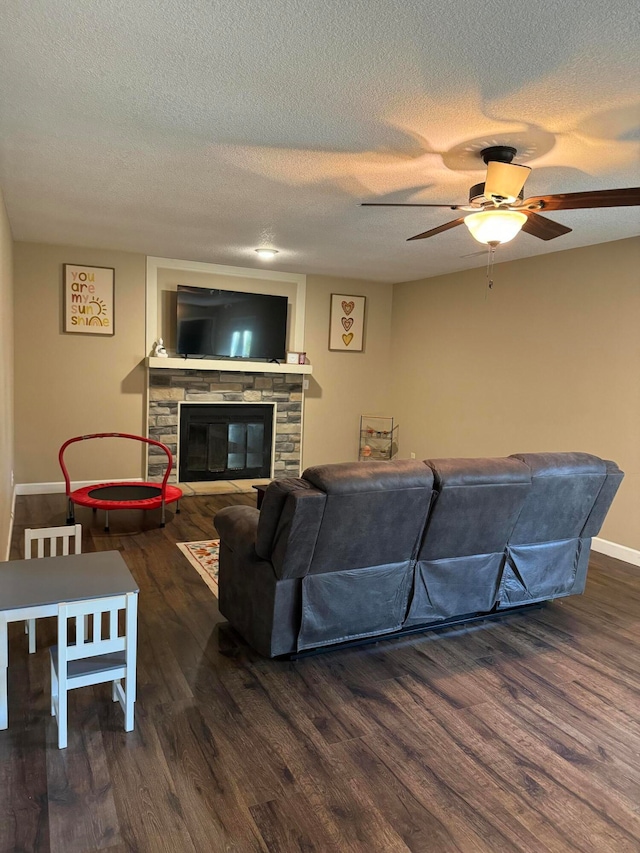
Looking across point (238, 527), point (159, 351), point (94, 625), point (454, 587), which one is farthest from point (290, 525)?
point (159, 351)

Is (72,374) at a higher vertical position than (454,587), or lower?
higher

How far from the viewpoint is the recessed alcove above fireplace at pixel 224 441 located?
6.79 meters

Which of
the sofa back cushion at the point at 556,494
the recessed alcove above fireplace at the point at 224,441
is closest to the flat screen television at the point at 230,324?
the recessed alcove above fireplace at the point at 224,441

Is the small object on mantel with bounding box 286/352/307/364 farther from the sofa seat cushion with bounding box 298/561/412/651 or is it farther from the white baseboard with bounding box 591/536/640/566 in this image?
the sofa seat cushion with bounding box 298/561/412/651

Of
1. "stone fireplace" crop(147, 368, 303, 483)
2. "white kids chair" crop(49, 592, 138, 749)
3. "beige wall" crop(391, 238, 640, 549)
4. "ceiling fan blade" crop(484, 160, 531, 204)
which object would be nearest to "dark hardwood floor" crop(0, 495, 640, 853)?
"white kids chair" crop(49, 592, 138, 749)

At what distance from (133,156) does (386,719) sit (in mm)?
3089

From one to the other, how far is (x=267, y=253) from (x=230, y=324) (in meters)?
1.20

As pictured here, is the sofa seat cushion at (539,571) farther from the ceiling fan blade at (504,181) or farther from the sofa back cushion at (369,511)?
the ceiling fan blade at (504,181)

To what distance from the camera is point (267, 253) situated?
5.86m

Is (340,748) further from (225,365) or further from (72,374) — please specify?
(72,374)

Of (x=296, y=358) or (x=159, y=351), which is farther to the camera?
(x=296, y=358)

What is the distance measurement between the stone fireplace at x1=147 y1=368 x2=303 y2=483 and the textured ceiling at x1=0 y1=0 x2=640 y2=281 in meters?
2.52

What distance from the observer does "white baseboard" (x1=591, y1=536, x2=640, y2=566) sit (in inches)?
185

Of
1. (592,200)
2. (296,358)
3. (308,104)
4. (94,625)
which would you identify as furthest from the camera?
(296,358)
